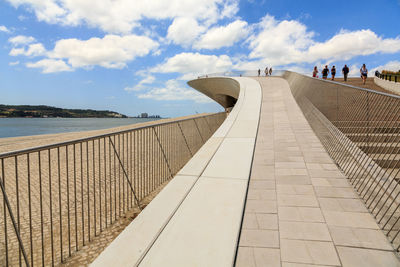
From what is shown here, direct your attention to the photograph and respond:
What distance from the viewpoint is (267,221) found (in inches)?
114

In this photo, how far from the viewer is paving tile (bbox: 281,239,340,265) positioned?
223 cm

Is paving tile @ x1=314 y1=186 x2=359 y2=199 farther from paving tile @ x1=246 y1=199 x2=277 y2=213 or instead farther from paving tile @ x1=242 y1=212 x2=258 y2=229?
paving tile @ x1=242 y1=212 x2=258 y2=229

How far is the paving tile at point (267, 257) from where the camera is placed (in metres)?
2.20

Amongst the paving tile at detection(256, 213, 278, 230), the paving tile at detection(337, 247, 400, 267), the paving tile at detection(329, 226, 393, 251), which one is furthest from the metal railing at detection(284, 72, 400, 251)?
the paving tile at detection(256, 213, 278, 230)

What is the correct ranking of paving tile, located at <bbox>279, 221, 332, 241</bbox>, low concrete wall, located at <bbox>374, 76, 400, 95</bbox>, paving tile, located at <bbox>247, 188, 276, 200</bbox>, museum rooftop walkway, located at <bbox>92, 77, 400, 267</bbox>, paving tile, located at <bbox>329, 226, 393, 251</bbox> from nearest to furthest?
museum rooftop walkway, located at <bbox>92, 77, 400, 267</bbox>, paving tile, located at <bbox>329, 226, 393, 251</bbox>, paving tile, located at <bbox>279, 221, 332, 241</bbox>, paving tile, located at <bbox>247, 188, 276, 200</bbox>, low concrete wall, located at <bbox>374, 76, 400, 95</bbox>

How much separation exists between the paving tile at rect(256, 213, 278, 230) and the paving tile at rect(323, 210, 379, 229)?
25.9 inches

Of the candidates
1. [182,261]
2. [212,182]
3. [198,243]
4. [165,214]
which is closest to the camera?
[182,261]

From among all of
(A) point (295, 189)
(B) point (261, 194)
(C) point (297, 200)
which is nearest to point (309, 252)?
(C) point (297, 200)

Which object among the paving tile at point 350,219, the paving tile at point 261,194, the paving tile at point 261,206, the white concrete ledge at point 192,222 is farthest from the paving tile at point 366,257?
the paving tile at point 261,194

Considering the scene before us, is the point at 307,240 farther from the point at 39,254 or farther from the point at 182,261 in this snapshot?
the point at 39,254

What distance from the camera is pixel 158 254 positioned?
7.63 ft

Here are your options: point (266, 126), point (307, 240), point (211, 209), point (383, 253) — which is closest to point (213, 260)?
point (211, 209)

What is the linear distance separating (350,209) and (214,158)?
9.00ft

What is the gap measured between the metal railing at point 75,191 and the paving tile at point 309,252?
8.77 feet
